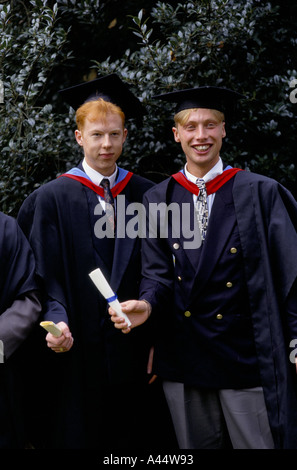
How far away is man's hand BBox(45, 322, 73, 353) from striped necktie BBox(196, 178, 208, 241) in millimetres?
868

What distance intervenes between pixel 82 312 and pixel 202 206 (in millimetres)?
871

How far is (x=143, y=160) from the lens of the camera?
4.32 m

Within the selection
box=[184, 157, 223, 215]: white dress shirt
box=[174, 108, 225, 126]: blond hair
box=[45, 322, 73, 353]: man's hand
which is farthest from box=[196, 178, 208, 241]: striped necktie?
box=[45, 322, 73, 353]: man's hand

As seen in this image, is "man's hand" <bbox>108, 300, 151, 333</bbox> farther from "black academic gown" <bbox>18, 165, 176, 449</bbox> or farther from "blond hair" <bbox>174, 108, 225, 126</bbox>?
"blond hair" <bbox>174, 108, 225, 126</bbox>

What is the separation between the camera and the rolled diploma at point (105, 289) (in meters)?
2.60

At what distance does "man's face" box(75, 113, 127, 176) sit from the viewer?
10.5 feet

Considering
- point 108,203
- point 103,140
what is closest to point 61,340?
point 108,203

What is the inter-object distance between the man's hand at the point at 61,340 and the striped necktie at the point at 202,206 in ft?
2.85

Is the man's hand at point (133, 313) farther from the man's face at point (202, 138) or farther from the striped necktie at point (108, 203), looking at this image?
the man's face at point (202, 138)

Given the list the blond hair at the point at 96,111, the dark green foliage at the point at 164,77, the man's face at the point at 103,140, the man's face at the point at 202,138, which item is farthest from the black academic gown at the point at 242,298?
the dark green foliage at the point at 164,77

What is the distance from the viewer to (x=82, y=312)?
124 inches

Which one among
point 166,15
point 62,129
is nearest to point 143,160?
point 62,129
